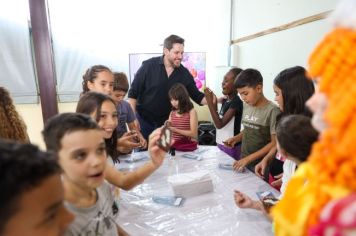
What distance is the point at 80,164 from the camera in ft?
2.83

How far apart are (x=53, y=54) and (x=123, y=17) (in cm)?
119

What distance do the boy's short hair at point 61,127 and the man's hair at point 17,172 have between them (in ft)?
1.05

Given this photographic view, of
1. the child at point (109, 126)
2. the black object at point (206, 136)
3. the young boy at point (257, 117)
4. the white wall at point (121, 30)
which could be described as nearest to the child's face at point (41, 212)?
the child at point (109, 126)

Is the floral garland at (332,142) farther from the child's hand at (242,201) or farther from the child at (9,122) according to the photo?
the child at (9,122)

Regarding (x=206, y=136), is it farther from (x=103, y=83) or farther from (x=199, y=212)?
(x=199, y=212)

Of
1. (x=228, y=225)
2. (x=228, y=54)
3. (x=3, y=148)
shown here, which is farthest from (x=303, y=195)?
(x=228, y=54)

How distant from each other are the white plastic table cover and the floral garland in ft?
2.46

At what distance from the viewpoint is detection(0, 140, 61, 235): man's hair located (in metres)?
0.48

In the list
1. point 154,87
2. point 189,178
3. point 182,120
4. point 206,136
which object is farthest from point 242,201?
point 206,136

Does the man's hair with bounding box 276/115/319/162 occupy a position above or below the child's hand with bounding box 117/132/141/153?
above

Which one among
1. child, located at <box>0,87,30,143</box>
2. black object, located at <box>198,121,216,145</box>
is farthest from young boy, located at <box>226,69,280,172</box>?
black object, located at <box>198,121,216,145</box>

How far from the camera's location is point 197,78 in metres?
4.55

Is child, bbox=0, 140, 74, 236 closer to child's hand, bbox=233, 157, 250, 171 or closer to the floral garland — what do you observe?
the floral garland

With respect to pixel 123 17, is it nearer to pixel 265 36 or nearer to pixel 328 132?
pixel 265 36
